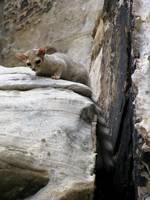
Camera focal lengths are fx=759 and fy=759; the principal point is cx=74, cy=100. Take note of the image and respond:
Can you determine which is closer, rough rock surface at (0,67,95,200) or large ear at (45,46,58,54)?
rough rock surface at (0,67,95,200)

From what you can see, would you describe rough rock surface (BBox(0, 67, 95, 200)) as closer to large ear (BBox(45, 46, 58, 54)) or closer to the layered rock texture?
the layered rock texture

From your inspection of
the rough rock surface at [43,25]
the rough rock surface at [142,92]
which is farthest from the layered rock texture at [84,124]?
the rough rock surface at [43,25]

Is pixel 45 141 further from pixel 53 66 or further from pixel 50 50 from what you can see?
pixel 50 50

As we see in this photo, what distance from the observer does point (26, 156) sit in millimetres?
4133

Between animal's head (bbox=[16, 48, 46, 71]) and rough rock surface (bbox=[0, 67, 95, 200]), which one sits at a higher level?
animal's head (bbox=[16, 48, 46, 71])

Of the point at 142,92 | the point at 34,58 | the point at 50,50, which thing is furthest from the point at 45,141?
the point at 50,50

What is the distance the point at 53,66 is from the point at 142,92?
1200 mm

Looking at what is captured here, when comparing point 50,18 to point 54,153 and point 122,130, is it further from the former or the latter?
point 54,153

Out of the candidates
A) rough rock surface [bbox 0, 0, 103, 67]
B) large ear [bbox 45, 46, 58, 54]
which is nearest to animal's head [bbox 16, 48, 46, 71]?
large ear [bbox 45, 46, 58, 54]

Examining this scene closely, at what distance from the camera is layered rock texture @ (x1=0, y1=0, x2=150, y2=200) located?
13.3ft

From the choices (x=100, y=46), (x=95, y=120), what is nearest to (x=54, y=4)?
(x=100, y=46)

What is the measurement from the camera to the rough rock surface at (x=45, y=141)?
4066 millimetres

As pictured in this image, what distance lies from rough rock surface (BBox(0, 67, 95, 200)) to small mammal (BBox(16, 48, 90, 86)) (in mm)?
283

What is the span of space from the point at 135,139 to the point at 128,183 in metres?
0.63
